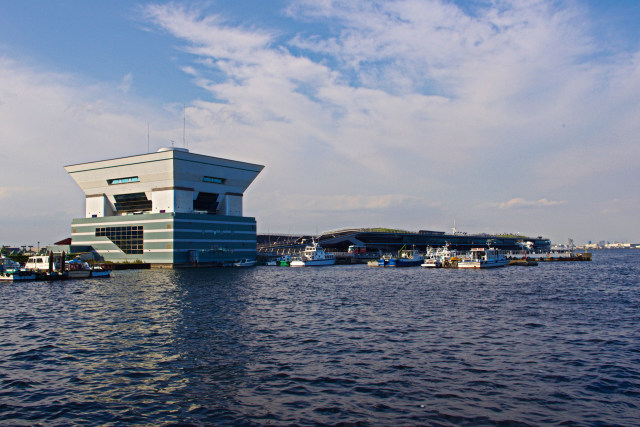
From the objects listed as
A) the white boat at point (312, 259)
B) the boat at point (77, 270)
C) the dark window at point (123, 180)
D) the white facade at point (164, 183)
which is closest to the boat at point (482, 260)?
the white boat at point (312, 259)

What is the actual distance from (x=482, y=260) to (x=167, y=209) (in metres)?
83.3

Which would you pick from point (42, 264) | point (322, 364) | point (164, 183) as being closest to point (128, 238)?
point (164, 183)

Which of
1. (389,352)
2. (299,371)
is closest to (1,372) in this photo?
(299,371)

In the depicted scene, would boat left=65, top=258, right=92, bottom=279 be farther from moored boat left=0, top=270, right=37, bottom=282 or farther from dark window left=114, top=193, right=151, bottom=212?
dark window left=114, top=193, right=151, bottom=212

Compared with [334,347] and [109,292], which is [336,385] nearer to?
[334,347]

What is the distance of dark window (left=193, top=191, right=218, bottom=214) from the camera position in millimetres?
139875

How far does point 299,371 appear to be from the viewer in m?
23.8

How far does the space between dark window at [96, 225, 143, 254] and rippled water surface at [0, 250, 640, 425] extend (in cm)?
8563

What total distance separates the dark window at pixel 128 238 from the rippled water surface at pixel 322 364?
85629mm

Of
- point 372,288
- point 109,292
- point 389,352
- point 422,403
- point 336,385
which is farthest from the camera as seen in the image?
point 372,288

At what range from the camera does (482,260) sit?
391 ft

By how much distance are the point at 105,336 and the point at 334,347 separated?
625 inches

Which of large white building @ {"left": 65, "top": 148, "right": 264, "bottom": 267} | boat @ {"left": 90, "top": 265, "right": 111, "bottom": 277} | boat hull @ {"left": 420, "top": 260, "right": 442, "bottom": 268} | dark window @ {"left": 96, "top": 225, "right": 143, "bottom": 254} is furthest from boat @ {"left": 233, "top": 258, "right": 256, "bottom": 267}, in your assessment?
boat hull @ {"left": 420, "top": 260, "right": 442, "bottom": 268}

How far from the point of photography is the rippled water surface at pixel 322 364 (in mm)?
18406
